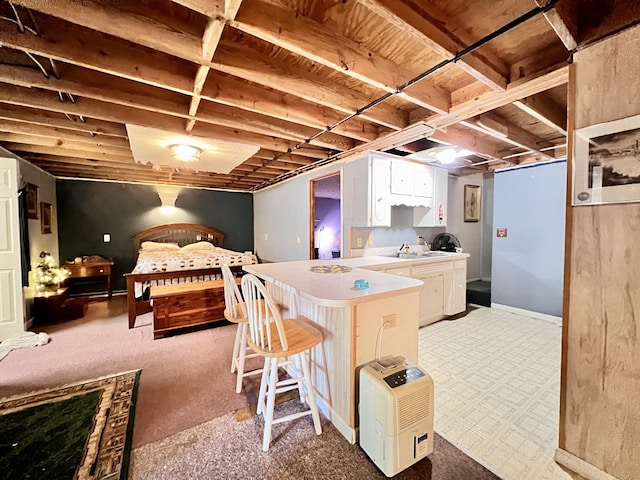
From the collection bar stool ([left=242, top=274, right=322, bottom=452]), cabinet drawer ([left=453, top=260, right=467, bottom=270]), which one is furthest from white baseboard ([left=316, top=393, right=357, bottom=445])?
cabinet drawer ([left=453, top=260, right=467, bottom=270])

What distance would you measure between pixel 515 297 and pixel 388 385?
3.79 meters

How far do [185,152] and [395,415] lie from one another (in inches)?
125

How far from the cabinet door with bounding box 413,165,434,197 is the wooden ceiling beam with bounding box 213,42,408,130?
149 centimetres

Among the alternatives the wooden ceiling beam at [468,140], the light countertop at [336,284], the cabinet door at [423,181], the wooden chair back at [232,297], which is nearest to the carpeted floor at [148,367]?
the wooden chair back at [232,297]

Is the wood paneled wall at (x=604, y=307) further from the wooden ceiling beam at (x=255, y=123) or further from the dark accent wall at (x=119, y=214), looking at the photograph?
the dark accent wall at (x=119, y=214)

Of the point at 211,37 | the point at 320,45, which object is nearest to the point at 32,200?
the point at 211,37

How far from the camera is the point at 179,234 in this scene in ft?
20.0

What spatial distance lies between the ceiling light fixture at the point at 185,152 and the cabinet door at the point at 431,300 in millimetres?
3178

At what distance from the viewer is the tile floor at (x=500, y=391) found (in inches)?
59.4

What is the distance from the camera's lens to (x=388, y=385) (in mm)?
1332

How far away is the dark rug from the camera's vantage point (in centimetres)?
139

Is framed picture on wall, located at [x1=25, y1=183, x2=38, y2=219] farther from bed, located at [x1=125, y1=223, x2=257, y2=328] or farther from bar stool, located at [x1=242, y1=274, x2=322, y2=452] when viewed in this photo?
bar stool, located at [x1=242, y1=274, x2=322, y2=452]

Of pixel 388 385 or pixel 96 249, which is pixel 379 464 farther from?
pixel 96 249

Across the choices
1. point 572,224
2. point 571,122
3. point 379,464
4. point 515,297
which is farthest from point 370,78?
point 515,297
